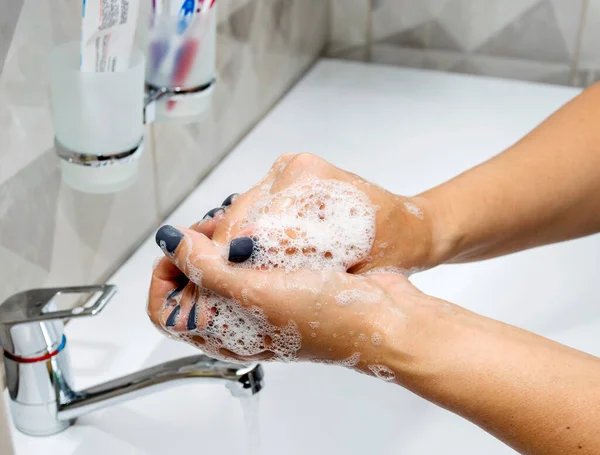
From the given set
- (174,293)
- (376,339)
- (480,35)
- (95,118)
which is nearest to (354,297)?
(376,339)

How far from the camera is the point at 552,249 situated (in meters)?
0.88

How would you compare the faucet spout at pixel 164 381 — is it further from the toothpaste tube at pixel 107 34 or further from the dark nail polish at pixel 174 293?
the toothpaste tube at pixel 107 34

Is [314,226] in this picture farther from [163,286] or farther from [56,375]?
[56,375]

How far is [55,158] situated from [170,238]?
0.20m

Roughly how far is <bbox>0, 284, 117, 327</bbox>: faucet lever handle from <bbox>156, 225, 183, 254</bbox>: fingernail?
7cm

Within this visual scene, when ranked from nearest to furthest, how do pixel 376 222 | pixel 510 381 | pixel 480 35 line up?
pixel 510 381
pixel 376 222
pixel 480 35

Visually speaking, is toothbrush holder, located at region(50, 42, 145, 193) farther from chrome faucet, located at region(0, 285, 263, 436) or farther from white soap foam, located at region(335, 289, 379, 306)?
white soap foam, located at region(335, 289, 379, 306)

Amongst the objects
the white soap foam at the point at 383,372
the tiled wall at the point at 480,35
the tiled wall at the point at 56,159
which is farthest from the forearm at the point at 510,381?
the tiled wall at the point at 480,35

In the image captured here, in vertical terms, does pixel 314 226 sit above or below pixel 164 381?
above

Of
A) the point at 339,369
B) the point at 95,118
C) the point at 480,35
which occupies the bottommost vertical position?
the point at 339,369

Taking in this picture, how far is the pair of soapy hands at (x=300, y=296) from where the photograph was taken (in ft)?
1.52

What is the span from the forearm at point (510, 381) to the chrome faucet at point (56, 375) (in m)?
0.17

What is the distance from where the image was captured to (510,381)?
0.45 m

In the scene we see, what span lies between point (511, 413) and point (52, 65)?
39 centimetres
